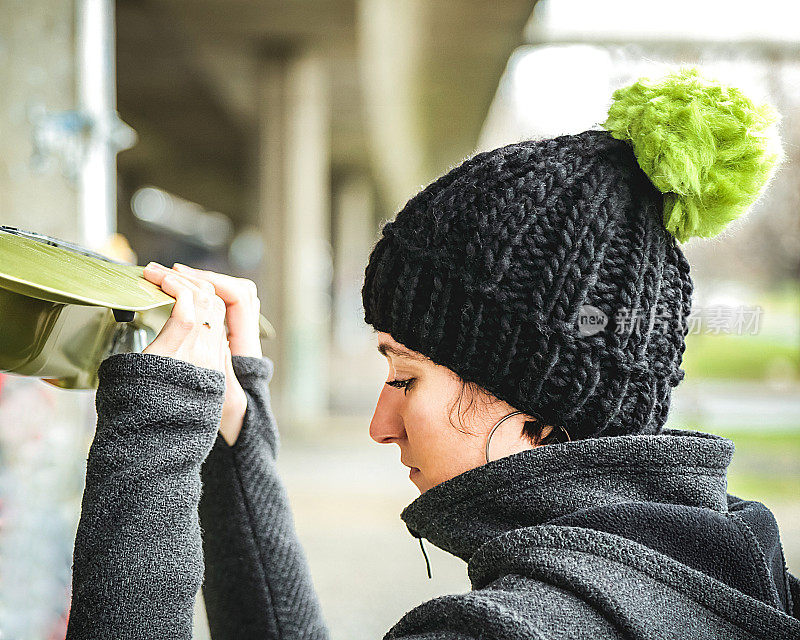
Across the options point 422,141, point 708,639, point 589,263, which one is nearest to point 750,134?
point 589,263

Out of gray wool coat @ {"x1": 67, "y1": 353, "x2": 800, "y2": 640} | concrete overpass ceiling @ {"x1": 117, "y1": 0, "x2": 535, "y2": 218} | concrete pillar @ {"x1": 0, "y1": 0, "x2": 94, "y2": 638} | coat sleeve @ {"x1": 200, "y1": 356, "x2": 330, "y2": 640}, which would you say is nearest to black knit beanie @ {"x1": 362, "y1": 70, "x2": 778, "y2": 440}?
gray wool coat @ {"x1": 67, "y1": 353, "x2": 800, "y2": 640}

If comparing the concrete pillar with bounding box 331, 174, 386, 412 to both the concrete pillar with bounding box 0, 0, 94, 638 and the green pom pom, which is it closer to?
the concrete pillar with bounding box 0, 0, 94, 638

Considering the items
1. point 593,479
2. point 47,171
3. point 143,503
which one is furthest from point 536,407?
point 47,171

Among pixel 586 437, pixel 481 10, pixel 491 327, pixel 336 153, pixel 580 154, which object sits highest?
pixel 481 10

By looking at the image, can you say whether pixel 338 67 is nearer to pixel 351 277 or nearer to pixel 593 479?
pixel 593 479

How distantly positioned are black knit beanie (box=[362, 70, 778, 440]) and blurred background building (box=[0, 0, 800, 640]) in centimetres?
14

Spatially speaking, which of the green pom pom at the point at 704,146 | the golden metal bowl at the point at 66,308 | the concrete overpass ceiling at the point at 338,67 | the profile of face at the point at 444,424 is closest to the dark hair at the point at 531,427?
the profile of face at the point at 444,424

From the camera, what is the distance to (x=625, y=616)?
3.22 feet

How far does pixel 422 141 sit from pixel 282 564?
50.7 feet

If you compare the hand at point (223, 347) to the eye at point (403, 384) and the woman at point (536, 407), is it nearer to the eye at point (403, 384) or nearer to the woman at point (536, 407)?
the woman at point (536, 407)

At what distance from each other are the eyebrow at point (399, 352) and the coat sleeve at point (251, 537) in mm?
242

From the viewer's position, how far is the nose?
1360 mm

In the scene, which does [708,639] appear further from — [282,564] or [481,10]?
[481,10]

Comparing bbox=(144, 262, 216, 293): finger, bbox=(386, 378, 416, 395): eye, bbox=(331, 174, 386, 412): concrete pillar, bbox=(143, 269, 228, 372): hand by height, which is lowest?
bbox=(331, 174, 386, 412): concrete pillar
